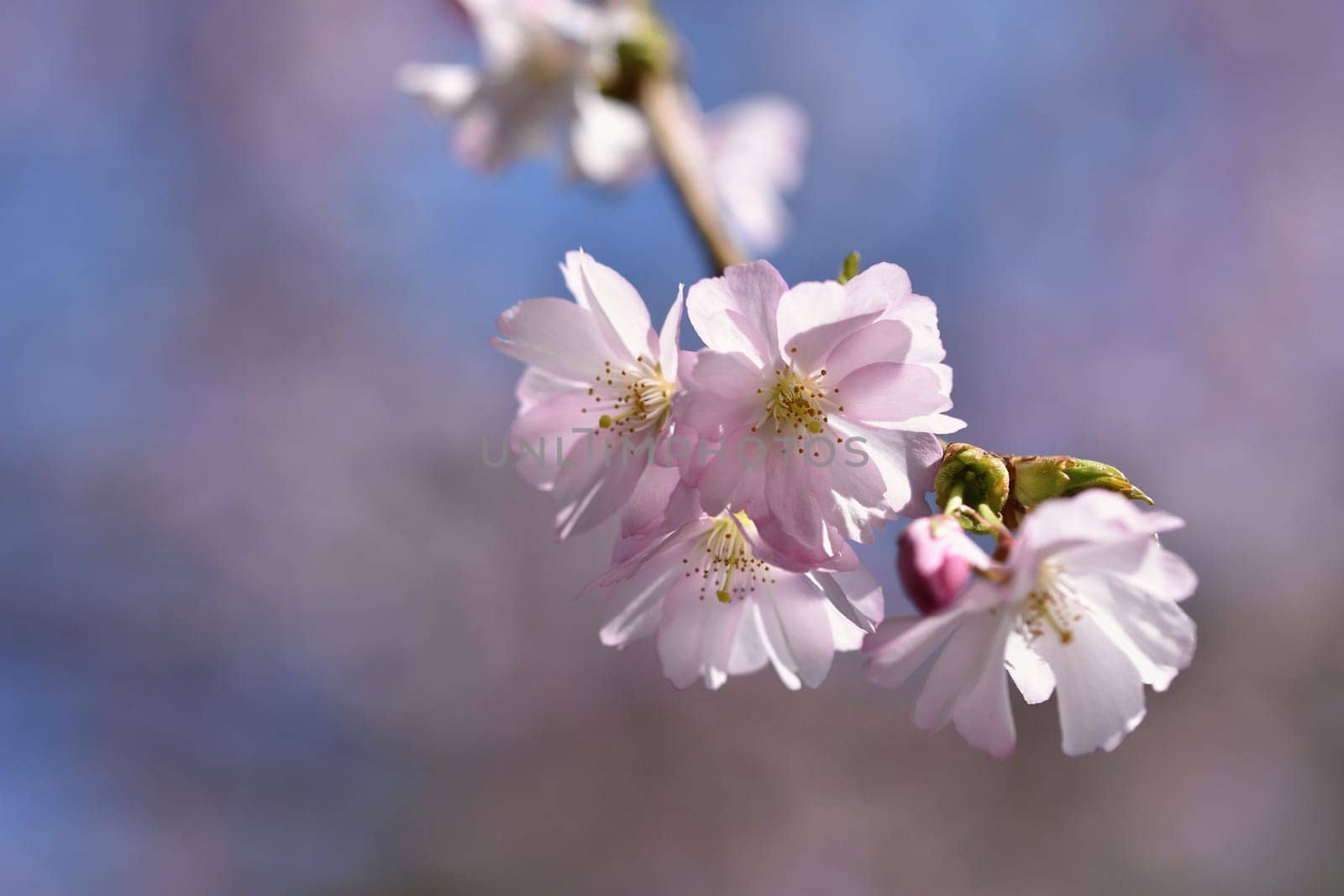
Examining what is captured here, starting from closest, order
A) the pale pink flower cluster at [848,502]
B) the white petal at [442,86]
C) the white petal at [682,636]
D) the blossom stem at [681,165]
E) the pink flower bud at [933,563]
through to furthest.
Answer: the pink flower bud at [933,563] < the pale pink flower cluster at [848,502] < the white petal at [682,636] < the blossom stem at [681,165] < the white petal at [442,86]

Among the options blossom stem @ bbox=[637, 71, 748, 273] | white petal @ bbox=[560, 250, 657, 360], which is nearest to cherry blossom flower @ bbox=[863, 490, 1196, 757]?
white petal @ bbox=[560, 250, 657, 360]

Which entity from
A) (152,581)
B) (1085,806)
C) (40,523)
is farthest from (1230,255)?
(40,523)

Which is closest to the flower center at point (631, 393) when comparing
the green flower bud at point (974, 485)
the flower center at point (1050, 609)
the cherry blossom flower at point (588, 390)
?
the cherry blossom flower at point (588, 390)

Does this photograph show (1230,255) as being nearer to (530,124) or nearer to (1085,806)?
(1085,806)

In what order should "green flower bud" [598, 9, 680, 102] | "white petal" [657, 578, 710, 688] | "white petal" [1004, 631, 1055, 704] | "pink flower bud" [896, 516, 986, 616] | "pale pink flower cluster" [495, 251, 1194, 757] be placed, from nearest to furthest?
"pink flower bud" [896, 516, 986, 616]
"pale pink flower cluster" [495, 251, 1194, 757]
"white petal" [1004, 631, 1055, 704]
"white petal" [657, 578, 710, 688]
"green flower bud" [598, 9, 680, 102]

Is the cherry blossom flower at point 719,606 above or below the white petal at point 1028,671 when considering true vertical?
above

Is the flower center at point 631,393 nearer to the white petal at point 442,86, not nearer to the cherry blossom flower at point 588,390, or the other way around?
the cherry blossom flower at point 588,390

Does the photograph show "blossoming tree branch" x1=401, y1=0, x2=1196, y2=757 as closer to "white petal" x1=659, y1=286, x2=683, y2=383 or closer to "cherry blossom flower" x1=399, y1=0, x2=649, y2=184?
"white petal" x1=659, y1=286, x2=683, y2=383
